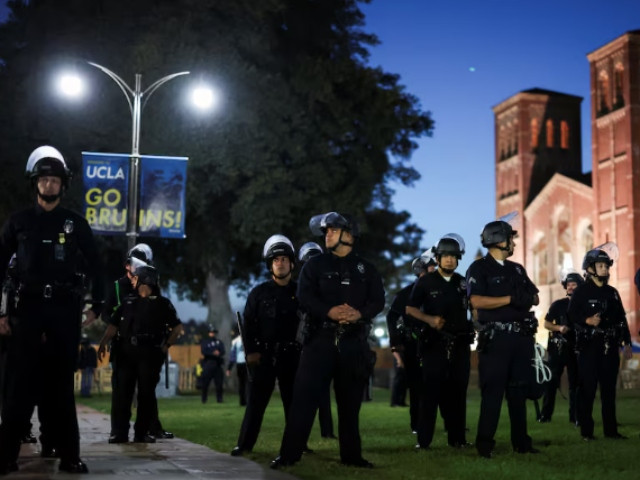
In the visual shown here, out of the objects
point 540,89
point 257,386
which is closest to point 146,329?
point 257,386

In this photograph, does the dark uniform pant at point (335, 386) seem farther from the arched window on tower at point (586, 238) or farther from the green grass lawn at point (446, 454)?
the arched window on tower at point (586, 238)

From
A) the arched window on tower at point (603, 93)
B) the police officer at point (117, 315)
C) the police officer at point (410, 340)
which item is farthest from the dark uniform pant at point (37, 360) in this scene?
the arched window on tower at point (603, 93)

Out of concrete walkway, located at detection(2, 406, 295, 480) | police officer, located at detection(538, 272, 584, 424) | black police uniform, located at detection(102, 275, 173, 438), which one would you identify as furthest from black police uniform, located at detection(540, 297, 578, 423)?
concrete walkway, located at detection(2, 406, 295, 480)

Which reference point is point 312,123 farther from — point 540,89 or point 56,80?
point 540,89

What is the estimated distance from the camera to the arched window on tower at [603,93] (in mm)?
83625

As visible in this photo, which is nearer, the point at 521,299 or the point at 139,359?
the point at 521,299

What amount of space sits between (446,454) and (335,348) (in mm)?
2007

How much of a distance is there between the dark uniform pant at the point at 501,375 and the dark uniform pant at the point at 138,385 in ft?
11.8

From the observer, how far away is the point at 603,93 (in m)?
84.2

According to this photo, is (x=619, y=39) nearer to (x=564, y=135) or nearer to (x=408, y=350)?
(x=564, y=135)

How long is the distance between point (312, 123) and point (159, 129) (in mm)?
5003

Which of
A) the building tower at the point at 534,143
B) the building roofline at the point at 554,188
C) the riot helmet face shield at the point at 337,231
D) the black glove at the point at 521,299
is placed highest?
the building tower at the point at 534,143

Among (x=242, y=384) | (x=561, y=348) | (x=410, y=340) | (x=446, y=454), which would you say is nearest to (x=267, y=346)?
(x=446, y=454)

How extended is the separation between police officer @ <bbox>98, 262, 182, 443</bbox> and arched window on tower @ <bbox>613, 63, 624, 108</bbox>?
73.6 m
